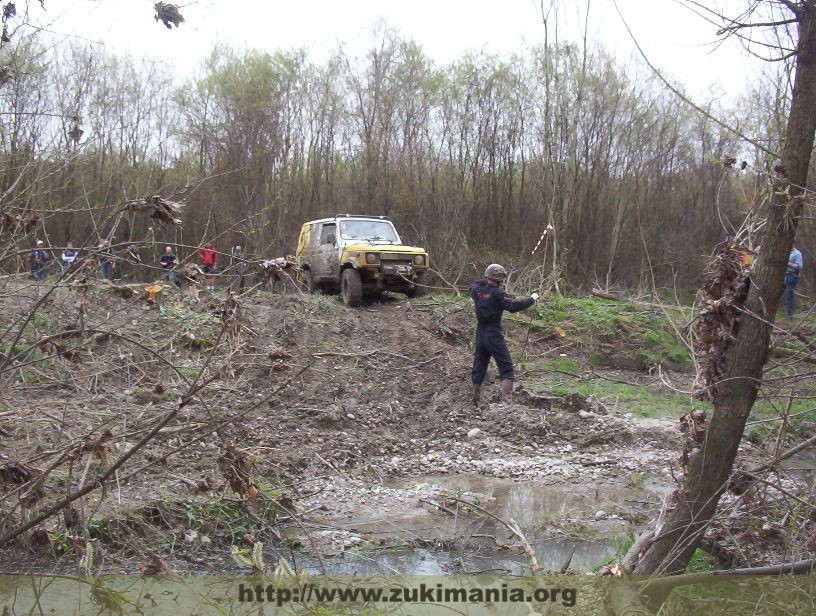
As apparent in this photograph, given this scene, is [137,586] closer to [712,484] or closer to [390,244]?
[712,484]

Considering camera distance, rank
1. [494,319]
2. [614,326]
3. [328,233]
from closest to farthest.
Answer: [494,319]
[614,326]
[328,233]

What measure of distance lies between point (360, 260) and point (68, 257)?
32.2ft

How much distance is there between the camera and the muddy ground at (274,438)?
12.6ft

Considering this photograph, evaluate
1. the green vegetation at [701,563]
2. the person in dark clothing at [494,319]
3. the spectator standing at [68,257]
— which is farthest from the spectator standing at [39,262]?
the person in dark clothing at [494,319]

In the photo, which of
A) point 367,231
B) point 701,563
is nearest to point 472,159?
point 367,231

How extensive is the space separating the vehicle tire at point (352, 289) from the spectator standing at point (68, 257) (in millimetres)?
9857

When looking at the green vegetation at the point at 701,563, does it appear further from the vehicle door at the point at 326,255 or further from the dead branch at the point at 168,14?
the vehicle door at the point at 326,255

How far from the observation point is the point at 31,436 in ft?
15.7

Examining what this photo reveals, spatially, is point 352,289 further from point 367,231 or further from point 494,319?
point 494,319

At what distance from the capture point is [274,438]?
309 inches

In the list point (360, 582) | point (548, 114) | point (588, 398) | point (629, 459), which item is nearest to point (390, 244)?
point (588, 398)

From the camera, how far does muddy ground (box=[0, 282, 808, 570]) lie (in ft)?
12.6

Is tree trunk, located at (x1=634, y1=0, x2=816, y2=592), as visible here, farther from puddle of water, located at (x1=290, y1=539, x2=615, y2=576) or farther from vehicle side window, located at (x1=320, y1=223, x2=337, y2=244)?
vehicle side window, located at (x1=320, y1=223, x2=337, y2=244)

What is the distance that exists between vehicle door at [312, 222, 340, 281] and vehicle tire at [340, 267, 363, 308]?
595 millimetres
